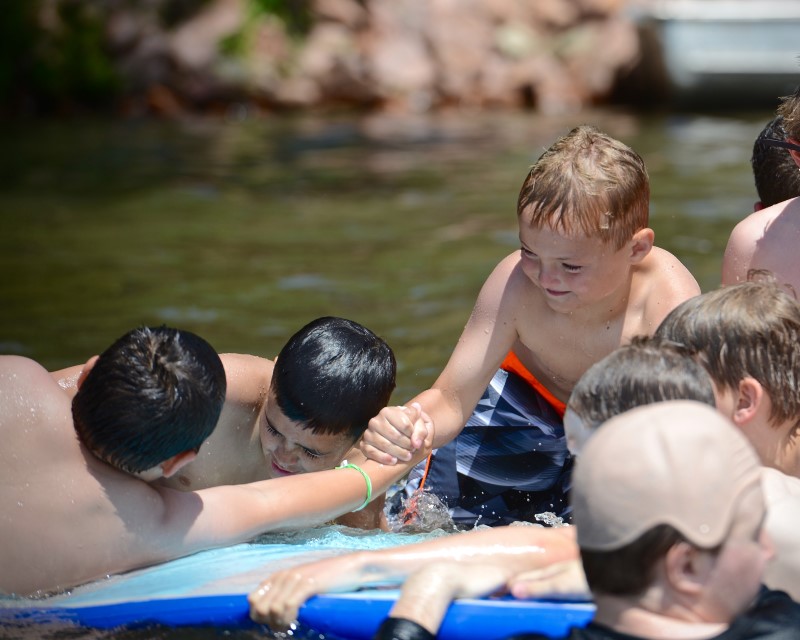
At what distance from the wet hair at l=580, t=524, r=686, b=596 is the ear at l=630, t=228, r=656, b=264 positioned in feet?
4.71

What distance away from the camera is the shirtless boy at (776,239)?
3.60 m

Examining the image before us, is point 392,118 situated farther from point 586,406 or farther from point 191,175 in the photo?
point 586,406

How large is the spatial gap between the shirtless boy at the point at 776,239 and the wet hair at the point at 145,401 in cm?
172

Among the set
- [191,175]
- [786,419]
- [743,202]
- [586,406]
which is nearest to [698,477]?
[586,406]

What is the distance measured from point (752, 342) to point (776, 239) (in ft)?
3.08

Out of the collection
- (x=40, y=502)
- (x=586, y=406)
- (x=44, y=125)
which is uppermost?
(x=586, y=406)

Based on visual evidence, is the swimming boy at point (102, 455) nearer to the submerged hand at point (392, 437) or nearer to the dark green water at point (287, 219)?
the dark green water at point (287, 219)

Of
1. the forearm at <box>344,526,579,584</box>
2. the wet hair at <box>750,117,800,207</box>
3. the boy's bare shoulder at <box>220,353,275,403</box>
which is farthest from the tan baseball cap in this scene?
the wet hair at <box>750,117,800,207</box>

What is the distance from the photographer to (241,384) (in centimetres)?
363

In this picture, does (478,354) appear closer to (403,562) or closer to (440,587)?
(403,562)

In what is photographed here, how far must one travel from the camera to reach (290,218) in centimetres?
869

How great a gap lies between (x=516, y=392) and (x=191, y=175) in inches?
260

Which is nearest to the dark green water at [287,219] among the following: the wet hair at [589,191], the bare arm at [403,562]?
the bare arm at [403,562]

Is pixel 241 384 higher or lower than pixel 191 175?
higher
